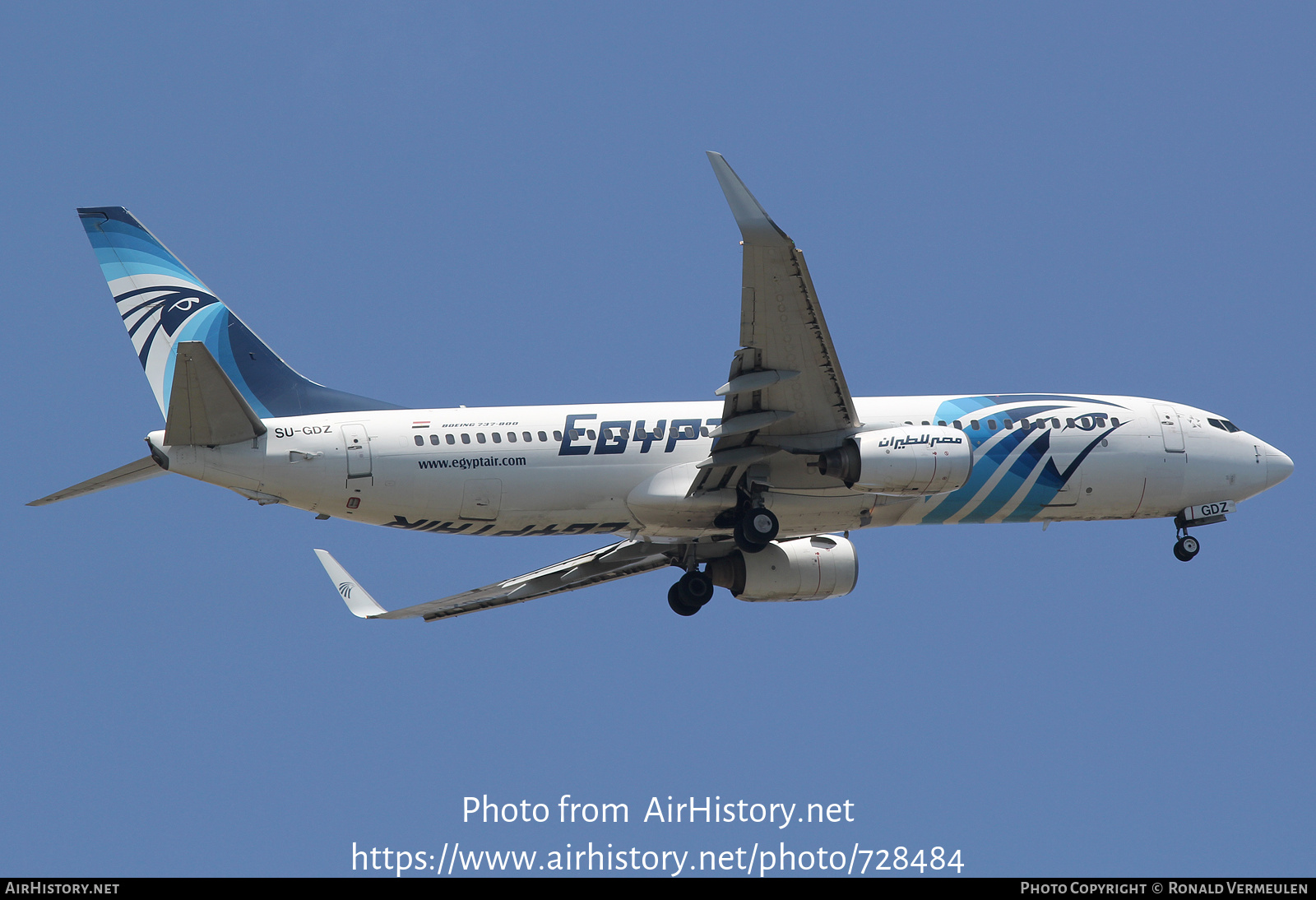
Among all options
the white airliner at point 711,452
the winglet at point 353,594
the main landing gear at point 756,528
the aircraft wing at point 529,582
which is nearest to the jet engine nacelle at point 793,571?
the white airliner at point 711,452

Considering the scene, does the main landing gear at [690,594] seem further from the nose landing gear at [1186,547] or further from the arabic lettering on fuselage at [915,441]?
the nose landing gear at [1186,547]

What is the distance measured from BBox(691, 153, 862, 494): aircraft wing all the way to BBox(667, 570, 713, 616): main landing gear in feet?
12.3

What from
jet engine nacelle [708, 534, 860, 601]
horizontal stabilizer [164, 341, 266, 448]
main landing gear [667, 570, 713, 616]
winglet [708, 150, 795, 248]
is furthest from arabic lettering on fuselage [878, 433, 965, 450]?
horizontal stabilizer [164, 341, 266, 448]

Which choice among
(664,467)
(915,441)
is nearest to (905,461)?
(915,441)

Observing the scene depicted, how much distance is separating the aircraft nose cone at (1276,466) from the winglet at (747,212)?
54.6 ft

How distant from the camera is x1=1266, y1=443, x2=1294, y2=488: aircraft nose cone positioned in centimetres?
3703

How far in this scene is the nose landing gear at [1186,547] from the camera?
119 ft

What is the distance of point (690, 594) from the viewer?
35344mm

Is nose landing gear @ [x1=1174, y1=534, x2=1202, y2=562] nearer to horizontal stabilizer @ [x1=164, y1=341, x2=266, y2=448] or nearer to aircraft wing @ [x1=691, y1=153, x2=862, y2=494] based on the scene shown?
aircraft wing @ [x1=691, y1=153, x2=862, y2=494]

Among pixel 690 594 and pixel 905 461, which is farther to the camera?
pixel 690 594

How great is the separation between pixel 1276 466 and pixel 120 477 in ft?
88.2

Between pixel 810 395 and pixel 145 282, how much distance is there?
14.1 m

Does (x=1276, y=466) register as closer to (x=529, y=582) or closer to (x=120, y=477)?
(x=529, y=582)
